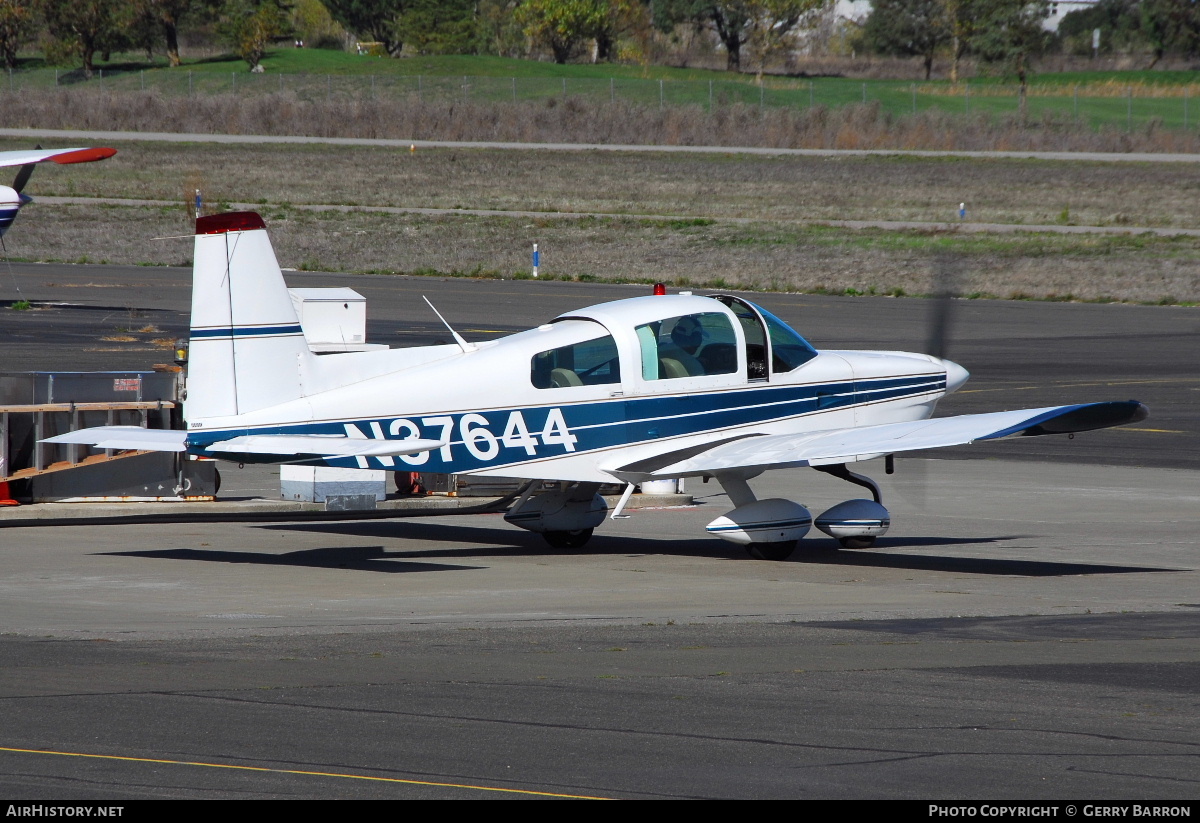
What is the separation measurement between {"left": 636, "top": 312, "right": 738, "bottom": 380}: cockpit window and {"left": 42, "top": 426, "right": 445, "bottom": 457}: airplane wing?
2.01 m

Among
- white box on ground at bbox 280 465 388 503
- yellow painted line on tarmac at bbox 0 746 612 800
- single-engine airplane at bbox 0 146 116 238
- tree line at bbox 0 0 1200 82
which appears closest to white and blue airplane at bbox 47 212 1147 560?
white box on ground at bbox 280 465 388 503

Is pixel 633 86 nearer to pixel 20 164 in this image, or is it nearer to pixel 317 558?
pixel 20 164

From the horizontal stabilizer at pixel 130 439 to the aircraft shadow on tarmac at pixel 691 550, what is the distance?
7.06 ft

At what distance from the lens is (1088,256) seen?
1874 inches

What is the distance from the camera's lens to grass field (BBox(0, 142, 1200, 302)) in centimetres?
4544

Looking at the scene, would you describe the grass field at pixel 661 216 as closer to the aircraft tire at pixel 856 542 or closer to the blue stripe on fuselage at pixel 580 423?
the blue stripe on fuselage at pixel 580 423

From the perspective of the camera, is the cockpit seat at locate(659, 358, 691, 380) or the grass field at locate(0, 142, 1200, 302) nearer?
the cockpit seat at locate(659, 358, 691, 380)

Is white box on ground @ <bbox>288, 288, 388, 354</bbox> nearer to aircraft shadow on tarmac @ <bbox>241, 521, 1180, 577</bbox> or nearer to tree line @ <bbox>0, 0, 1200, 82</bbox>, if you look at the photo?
aircraft shadow on tarmac @ <bbox>241, 521, 1180, 577</bbox>

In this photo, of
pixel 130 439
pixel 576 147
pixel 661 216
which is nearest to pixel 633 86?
pixel 576 147

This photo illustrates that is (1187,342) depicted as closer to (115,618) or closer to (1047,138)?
(115,618)

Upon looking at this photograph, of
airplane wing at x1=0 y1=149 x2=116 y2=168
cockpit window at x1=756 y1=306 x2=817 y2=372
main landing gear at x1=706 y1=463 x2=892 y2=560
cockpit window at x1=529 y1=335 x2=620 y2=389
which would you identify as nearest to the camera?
cockpit window at x1=529 y1=335 x2=620 y2=389

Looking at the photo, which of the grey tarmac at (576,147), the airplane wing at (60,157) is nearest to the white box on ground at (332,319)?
the airplane wing at (60,157)

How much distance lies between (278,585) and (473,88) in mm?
87603

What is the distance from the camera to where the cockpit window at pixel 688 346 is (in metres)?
13.6
